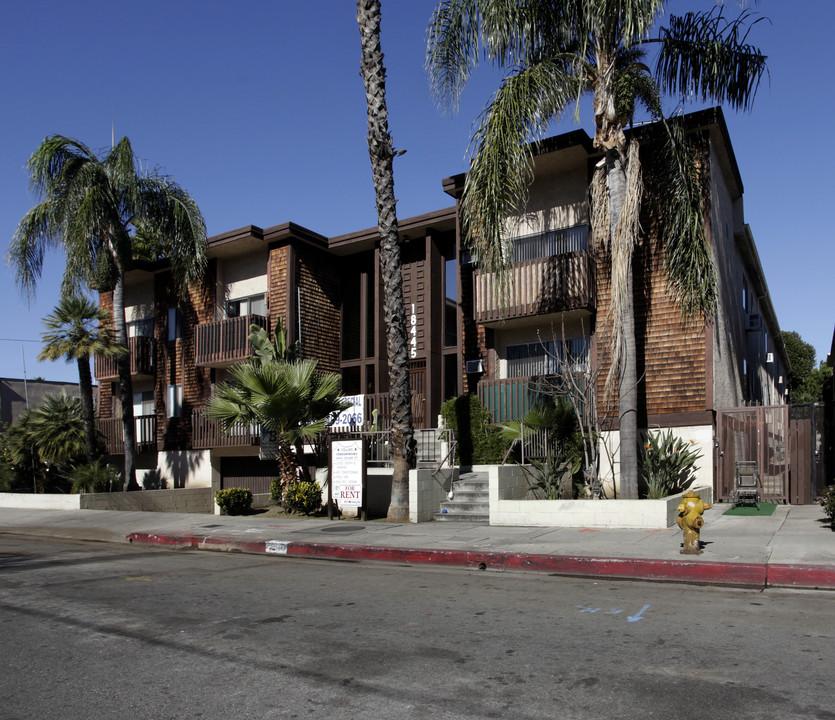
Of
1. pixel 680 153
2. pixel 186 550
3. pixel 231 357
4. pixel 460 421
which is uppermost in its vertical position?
pixel 680 153

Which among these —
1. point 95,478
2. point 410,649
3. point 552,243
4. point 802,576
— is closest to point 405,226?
point 552,243

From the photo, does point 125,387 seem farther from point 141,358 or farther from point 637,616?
point 637,616

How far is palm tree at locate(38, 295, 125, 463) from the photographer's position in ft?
68.8

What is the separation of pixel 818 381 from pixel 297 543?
4648cm

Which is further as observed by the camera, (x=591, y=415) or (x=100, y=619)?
(x=591, y=415)

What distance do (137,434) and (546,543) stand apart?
18.9 m

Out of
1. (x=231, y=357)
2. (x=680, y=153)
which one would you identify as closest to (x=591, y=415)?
(x=680, y=153)

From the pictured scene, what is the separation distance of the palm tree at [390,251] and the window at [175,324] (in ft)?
42.7

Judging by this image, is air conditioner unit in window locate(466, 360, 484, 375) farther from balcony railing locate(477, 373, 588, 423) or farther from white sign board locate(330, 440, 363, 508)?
white sign board locate(330, 440, 363, 508)

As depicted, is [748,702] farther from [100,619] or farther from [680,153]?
[680,153]

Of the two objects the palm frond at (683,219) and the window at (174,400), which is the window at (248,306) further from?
→ the palm frond at (683,219)

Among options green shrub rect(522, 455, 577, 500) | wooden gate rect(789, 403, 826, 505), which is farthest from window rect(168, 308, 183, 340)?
wooden gate rect(789, 403, 826, 505)

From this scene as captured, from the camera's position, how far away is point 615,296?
43.8ft

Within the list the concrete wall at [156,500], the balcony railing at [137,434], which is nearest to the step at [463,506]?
the concrete wall at [156,500]
